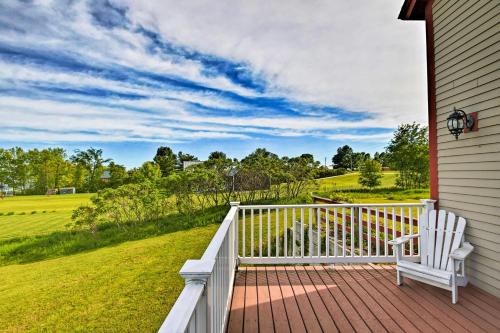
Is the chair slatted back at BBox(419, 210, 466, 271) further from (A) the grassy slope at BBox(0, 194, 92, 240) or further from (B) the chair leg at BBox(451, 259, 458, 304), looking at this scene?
(A) the grassy slope at BBox(0, 194, 92, 240)

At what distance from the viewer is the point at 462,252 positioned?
2.90m

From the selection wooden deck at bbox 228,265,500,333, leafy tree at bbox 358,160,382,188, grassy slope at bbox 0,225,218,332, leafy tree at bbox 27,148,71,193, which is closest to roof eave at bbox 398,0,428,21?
wooden deck at bbox 228,265,500,333

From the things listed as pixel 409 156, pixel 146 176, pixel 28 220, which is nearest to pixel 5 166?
pixel 28 220

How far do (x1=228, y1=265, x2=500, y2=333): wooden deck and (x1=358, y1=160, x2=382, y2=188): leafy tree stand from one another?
11409mm

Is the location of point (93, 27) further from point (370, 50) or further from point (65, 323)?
point (65, 323)

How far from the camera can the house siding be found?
299 cm

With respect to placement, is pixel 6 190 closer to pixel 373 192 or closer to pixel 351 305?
pixel 373 192

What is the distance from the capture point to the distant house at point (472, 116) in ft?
9.83

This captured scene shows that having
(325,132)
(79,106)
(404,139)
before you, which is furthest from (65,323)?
(325,132)

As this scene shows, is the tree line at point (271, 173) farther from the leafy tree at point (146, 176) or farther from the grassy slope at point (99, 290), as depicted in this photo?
the grassy slope at point (99, 290)

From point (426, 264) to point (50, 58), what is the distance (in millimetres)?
18468

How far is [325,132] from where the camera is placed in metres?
26.2

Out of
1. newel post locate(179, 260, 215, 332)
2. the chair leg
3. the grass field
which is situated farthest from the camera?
the grass field

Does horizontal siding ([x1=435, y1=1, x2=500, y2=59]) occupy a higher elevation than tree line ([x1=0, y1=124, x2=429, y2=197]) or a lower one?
higher
